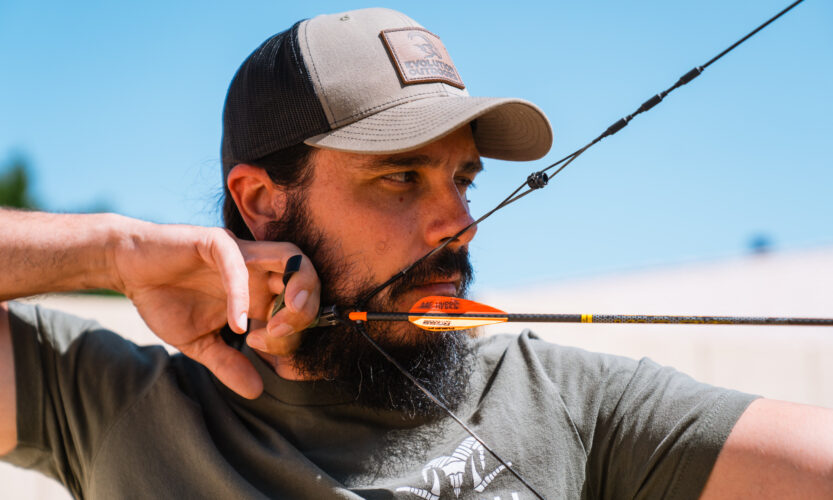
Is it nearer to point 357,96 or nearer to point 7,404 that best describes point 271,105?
point 357,96

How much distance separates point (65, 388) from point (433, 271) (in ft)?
3.08

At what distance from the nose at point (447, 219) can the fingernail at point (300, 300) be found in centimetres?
31

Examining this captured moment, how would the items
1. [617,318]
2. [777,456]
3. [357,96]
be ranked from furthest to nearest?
[357,96]
[777,456]
[617,318]

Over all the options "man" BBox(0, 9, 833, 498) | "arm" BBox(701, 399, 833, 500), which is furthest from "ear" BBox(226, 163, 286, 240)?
"arm" BBox(701, 399, 833, 500)

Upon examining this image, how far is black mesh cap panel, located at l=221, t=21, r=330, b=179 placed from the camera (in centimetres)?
161

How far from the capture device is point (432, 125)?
148cm

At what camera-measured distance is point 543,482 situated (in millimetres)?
1415

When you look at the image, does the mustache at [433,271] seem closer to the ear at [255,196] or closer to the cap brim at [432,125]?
the cap brim at [432,125]

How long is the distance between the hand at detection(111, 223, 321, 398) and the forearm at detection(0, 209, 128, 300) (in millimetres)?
41

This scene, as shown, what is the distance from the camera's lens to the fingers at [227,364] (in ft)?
5.09

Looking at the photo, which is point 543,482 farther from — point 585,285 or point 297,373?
point 585,285

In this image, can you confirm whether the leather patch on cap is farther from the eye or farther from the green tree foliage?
the green tree foliage

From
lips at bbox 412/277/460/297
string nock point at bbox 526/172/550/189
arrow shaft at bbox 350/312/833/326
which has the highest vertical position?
string nock point at bbox 526/172/550/189

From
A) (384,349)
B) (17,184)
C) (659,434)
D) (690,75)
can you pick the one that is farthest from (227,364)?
(17,184)
